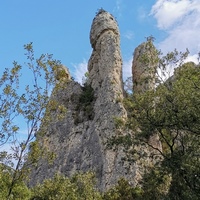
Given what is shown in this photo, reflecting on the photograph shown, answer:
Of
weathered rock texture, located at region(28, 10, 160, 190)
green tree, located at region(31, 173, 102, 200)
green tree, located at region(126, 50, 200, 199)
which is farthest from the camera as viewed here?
weathered rock texture, located at region(28, 10, 160, 190)

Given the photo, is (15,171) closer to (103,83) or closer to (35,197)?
(35,197)

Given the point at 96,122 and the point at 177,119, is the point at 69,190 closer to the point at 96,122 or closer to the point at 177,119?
the point at 177,119

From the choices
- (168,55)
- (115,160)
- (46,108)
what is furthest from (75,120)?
(46,108)

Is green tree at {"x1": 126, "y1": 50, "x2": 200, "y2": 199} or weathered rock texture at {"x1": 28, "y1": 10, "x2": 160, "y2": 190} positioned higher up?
weathered rock texture at {"x1": 28, "y1": 10, "x2": 160, "y2": 190}

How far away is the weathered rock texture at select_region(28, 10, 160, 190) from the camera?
31.0 meters

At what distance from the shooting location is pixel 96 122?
36.2 metres

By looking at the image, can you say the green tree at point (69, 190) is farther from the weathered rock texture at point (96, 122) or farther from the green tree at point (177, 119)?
the weathered rock texture at point (96, 122)

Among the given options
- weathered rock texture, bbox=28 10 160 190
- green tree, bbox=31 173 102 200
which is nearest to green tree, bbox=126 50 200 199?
green tree, bbox=31 173 102 200

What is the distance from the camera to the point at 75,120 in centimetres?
3903

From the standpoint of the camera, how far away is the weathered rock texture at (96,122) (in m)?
31.0

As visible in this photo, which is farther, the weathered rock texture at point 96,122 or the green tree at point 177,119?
the weathered rock texture at point 96,122

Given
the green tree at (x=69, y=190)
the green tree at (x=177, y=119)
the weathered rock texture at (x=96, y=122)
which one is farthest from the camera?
the weathered rock texture at (x=96, y=122)

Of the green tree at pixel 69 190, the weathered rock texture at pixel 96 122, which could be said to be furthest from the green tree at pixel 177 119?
the weathered rock texture at pixel 96 122

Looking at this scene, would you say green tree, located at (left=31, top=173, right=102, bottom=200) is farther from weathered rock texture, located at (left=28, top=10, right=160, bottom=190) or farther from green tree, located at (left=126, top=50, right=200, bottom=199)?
weathered rock texture, located at (left=28, top=10, right=160, bottom=190)
